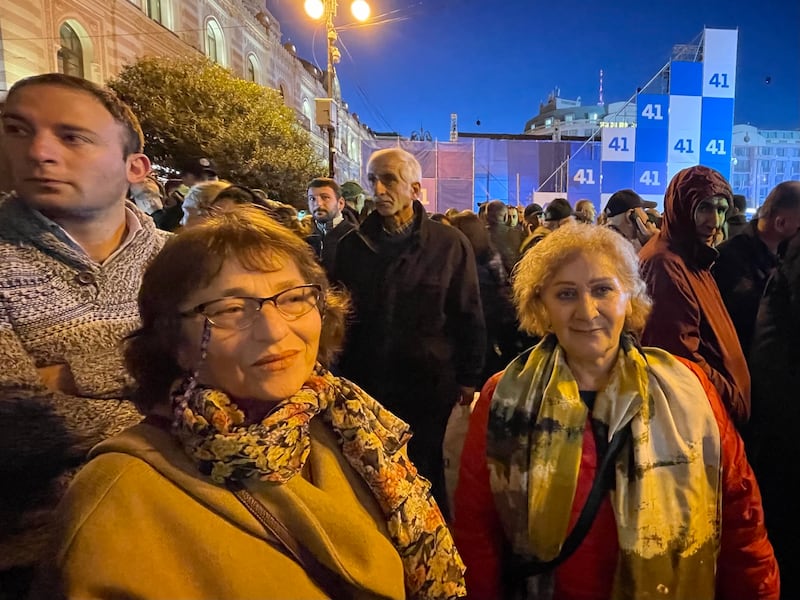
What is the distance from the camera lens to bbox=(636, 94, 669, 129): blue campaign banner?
9.67 metres

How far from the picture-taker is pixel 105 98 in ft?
4.72

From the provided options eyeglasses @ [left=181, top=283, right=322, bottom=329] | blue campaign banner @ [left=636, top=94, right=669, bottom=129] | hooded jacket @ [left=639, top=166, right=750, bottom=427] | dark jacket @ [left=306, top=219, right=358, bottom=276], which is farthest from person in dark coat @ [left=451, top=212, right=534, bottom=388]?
blue campaign banner @ [left=636, top=94, right=669, bottom=129]

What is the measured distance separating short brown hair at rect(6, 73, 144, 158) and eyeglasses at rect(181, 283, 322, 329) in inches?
29.4

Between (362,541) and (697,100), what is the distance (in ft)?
36.8

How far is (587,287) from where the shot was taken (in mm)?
1630

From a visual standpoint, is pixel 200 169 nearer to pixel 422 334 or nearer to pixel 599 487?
pixel 422 334

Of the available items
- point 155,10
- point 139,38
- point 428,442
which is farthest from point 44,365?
point 155,10

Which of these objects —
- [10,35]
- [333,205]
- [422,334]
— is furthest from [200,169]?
[10,35]

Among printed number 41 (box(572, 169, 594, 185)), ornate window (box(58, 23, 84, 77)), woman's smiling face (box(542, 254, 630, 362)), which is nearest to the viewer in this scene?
woman's smiling face (box(542, 254, 630, 362))

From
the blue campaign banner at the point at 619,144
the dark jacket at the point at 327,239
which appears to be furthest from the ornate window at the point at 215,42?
the dark jacket at the point at 327,239

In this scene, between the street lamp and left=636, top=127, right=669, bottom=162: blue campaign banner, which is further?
the street lamp

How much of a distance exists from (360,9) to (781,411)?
44.0 feet

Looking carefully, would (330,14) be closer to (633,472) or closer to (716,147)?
(716,147)

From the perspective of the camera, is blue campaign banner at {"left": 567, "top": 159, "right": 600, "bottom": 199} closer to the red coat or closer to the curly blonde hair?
the curly blonde hair
